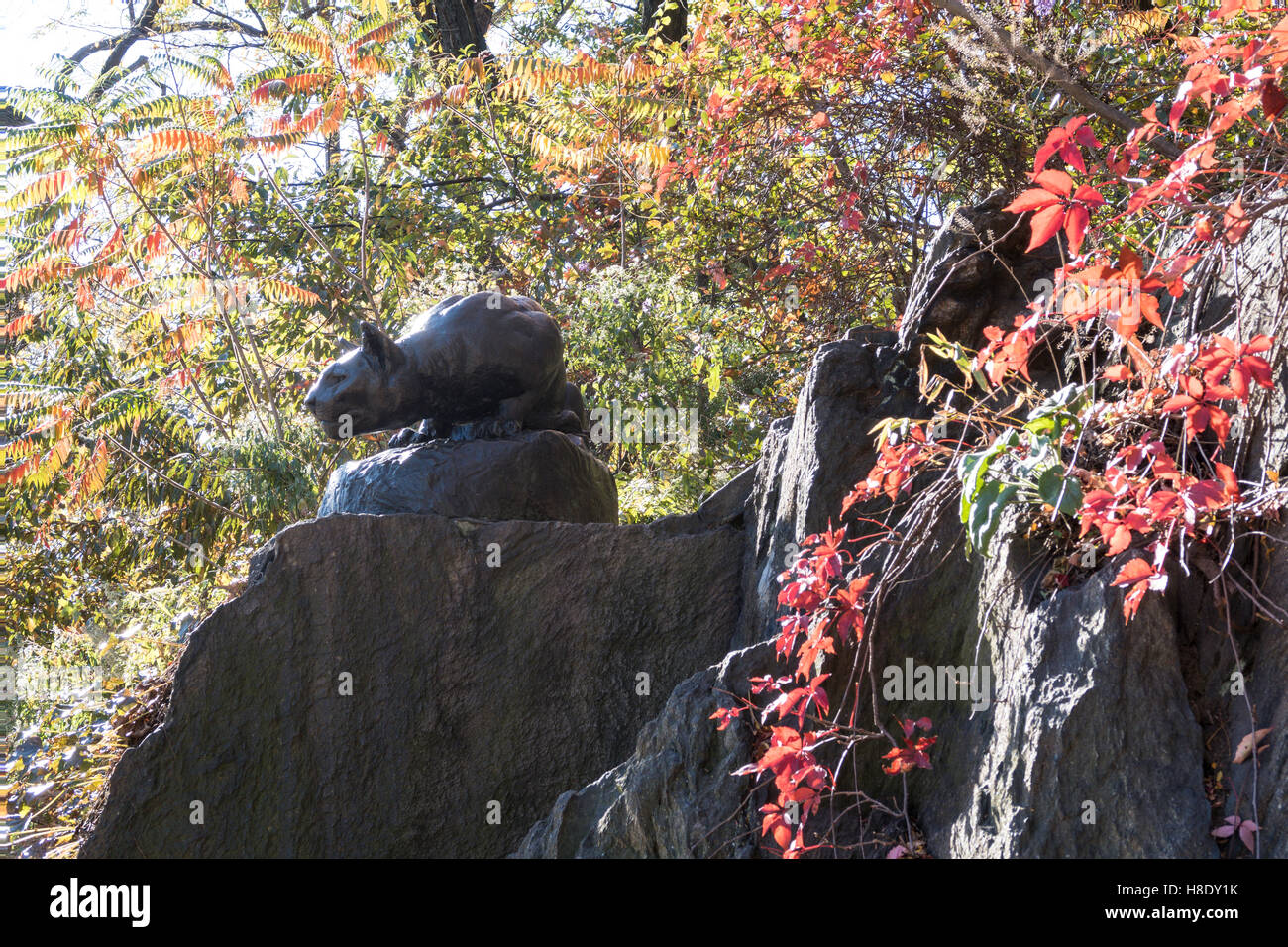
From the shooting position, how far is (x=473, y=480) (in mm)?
5074

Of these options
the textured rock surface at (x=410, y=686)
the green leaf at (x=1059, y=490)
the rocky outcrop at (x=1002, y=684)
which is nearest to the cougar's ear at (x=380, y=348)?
the textured rock surface at (x=410, y=686)

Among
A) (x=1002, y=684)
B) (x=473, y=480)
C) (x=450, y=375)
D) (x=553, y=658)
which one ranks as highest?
(x=450, y=375)

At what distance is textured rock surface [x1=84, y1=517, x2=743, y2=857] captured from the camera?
4.62 metres

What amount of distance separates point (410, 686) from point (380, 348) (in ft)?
4.93

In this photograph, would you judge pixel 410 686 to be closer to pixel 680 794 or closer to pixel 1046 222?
pixel 680 794

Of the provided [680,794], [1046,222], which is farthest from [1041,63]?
[680,794]

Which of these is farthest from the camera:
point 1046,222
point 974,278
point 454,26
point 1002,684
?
point 454,26

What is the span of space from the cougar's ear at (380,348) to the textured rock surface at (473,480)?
0.39m

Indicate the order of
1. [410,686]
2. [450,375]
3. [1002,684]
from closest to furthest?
[1002,684] < [410,686] < [450,375]

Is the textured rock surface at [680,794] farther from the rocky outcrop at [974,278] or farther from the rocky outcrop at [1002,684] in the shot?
the rocky outcrop at [974,278]

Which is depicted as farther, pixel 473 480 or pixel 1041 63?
pixel 1041 63

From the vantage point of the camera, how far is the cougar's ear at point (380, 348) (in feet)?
16.8
